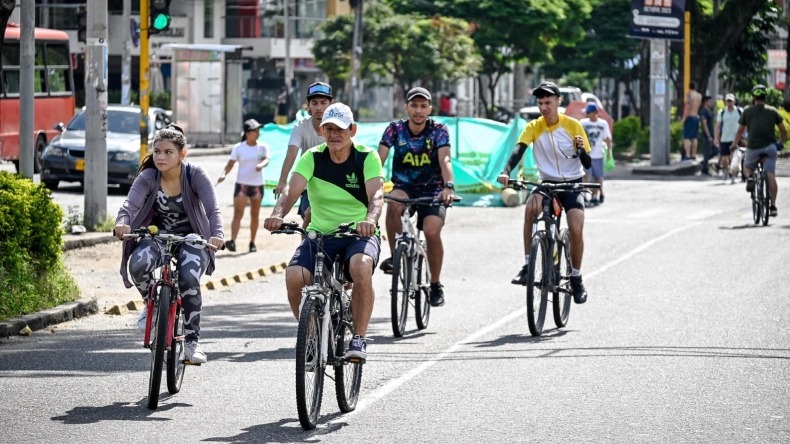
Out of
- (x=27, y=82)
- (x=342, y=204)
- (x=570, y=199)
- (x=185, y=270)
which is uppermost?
(x=27, y=82)

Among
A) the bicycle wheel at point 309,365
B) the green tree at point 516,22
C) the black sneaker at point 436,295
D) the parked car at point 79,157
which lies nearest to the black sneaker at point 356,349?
the bicycle wheel at point 309,365

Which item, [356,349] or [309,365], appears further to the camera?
[356,349]

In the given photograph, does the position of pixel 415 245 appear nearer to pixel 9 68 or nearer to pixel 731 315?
pixel 731 315

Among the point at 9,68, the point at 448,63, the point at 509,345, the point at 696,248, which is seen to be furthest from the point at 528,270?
the point at 448,63

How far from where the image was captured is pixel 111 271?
16.5 metres

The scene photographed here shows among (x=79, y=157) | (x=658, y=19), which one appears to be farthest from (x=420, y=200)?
(x=658, y=19)

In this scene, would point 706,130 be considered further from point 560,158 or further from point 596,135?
point 560,158

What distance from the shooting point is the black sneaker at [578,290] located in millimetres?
12469

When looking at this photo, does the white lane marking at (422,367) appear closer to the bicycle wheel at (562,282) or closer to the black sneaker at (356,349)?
the black sneaker at (356,349)

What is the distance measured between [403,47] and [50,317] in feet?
158

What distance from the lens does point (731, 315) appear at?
42.8 feet

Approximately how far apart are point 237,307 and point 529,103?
2195 inches

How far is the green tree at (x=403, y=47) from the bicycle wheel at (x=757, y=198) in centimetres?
3732

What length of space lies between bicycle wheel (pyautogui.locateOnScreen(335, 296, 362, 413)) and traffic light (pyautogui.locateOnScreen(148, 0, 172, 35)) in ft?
38.0
